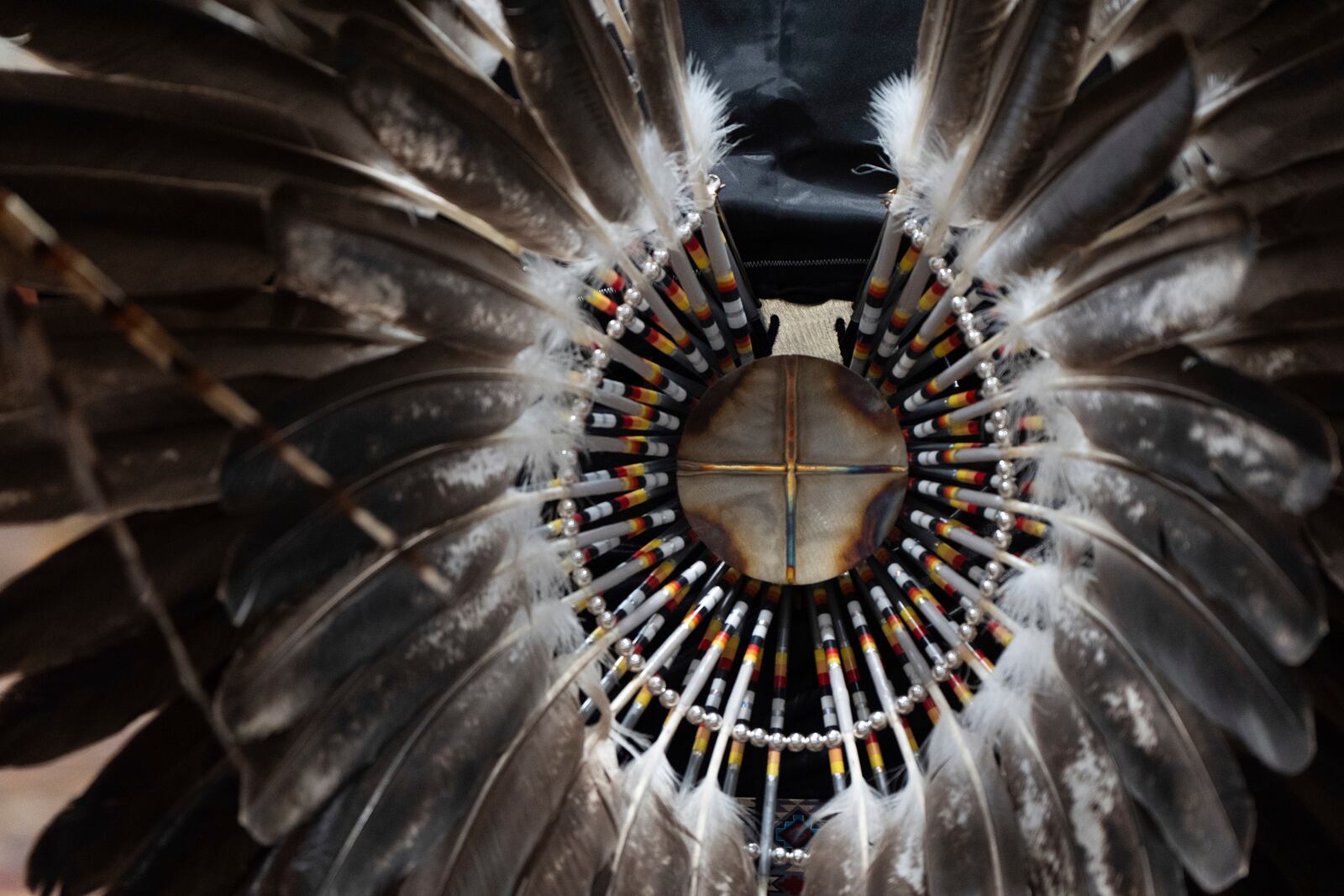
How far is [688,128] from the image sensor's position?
0.72m

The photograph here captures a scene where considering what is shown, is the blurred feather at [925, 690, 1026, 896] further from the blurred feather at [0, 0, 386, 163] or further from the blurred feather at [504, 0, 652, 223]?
the blurred feather at [0, 0, 386, 163]

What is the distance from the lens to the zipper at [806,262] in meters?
0.92

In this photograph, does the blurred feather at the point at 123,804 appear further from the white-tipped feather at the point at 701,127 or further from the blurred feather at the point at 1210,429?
the blurred feather at the point at 1210,429

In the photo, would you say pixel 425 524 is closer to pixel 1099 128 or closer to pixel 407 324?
pixel 407 324

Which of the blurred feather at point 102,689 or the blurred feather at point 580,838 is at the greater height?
the blurred feather at point 102,689

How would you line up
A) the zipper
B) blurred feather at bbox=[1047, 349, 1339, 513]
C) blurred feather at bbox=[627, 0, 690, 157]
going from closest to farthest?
blurred feather at bbox=[1047, 349, 1339, 513], blurred feather at bbox=[627, 0, 690, 157], the zipper

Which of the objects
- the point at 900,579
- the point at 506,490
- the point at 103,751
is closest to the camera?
the point at 506,490

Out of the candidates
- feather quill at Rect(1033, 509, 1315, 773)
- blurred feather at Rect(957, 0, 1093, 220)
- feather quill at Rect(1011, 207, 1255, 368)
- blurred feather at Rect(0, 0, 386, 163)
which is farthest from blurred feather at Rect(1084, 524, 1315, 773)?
blurred feather at Rect(0, 0, 386, 163)

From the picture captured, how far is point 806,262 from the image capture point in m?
0.93

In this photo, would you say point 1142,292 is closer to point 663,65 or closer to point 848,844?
point 663,65

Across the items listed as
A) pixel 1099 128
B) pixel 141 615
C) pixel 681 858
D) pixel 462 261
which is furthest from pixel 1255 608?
pixel 141 615

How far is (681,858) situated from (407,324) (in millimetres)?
417

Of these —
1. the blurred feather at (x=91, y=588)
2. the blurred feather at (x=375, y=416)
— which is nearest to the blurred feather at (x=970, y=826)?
the blurred feather at (x=375, y=416)

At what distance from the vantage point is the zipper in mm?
923
